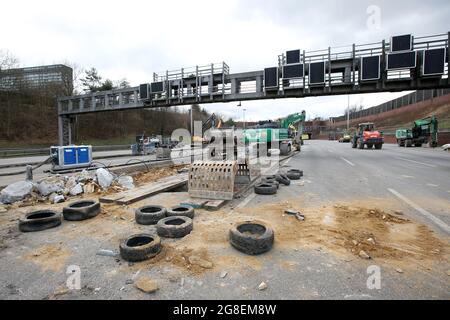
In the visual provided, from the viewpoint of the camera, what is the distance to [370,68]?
64.5ft

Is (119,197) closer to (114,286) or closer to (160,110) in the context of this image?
(114,286)

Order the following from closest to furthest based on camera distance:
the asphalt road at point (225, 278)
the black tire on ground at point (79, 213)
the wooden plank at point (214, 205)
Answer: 1. the asphalt road at point (225, 278)
2. the black tire on ground at point (79, 213)
3. the wooden plank at point (214, 205)

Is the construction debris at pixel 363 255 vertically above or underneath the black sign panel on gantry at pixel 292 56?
underneath

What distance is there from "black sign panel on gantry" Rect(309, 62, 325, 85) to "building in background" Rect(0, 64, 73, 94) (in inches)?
1773

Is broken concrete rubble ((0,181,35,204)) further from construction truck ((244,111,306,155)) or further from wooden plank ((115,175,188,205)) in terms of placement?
construction truck ((244,111,306,155))

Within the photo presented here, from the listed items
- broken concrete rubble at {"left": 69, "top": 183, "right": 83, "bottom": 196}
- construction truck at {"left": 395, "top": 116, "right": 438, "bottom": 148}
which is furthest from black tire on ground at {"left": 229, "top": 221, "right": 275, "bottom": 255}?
construction truck at {"left": 395, "top": 116, "right": 438, "bottom": 148}

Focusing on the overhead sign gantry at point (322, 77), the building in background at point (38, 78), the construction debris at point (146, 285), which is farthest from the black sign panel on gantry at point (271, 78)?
the building in background at point (38, 78)

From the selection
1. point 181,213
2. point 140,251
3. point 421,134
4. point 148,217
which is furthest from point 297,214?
point 421,134

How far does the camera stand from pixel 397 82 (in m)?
19.8

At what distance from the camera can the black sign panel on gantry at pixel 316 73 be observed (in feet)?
69.1

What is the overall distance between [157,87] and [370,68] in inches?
871

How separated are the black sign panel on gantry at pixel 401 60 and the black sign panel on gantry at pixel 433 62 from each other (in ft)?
2.52

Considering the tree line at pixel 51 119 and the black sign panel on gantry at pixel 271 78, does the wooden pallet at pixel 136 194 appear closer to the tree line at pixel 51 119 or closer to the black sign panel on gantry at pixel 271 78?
the black sign panel on gantry at pixel 271 78
